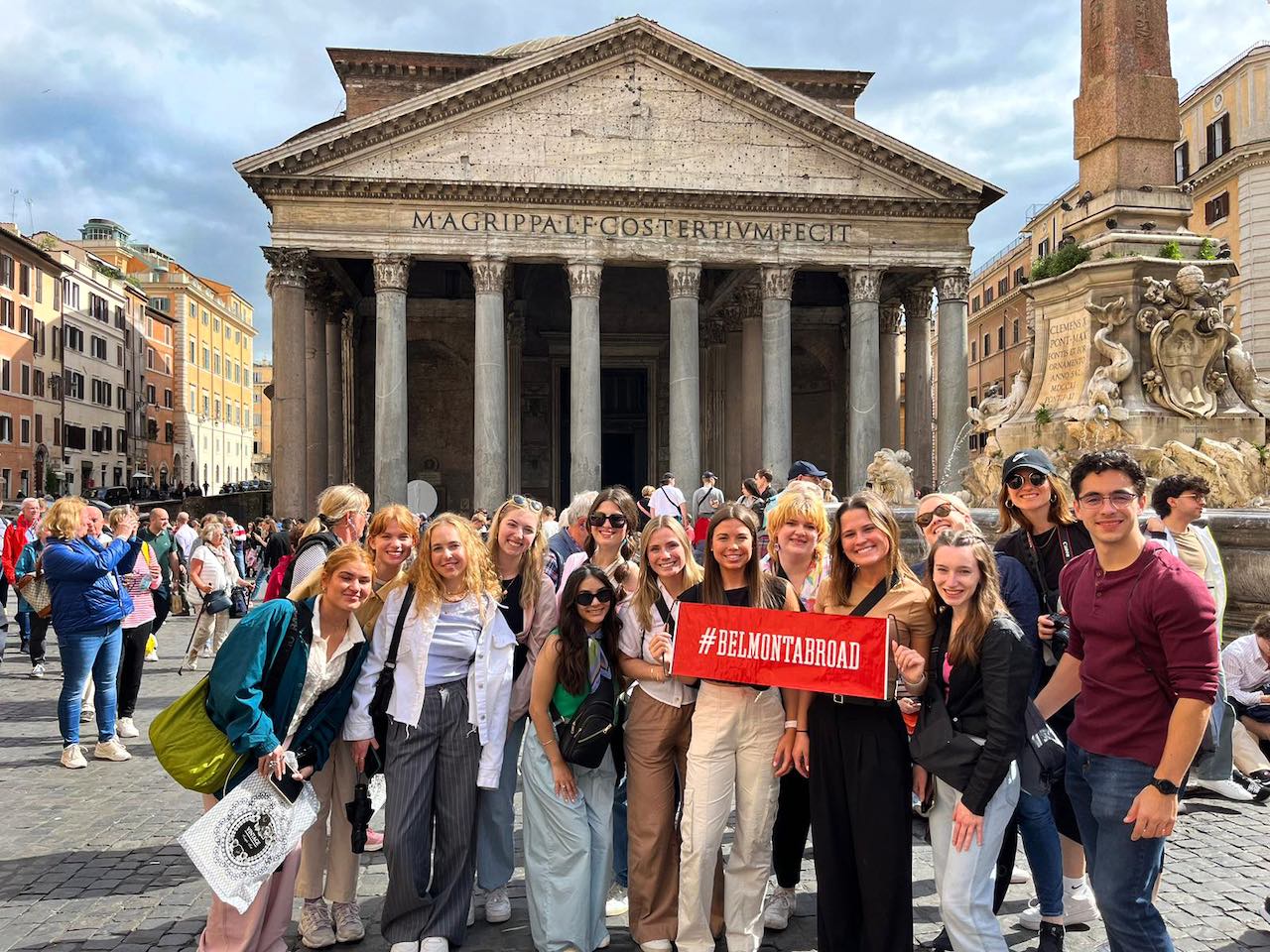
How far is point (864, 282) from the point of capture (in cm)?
2441

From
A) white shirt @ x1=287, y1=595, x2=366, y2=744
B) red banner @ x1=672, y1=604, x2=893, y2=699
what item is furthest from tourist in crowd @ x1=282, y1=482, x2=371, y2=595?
red banner @ x1=672, y1=604, x2=893, y2=699

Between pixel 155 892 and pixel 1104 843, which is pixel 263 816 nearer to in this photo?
pixel 155 892

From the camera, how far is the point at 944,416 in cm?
2478

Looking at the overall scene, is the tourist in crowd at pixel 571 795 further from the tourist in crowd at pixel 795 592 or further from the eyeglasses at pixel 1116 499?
the eyeglasses at pixel 1116 499

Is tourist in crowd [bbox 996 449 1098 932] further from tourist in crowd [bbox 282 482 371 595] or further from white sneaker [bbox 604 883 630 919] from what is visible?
tourist in crowd [bbox 282 482 371 595]

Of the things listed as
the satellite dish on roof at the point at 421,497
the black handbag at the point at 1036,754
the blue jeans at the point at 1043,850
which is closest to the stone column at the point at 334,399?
the satellite dish on roof at the point at 421,497

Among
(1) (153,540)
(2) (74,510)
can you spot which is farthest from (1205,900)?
(1) (153,540)

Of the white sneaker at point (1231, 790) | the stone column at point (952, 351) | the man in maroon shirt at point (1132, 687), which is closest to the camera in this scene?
the man in maroon shirt at point (1132, 687)

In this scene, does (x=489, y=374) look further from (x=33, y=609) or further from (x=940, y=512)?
(x=940, y=512)

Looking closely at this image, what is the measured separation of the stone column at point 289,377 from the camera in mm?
22594

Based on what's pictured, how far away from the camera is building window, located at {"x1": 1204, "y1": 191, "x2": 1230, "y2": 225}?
31.7 m

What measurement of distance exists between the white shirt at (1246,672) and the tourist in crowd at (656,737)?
4.01 m

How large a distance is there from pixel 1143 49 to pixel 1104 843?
23.1 ft

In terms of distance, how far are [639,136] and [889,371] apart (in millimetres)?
10401
